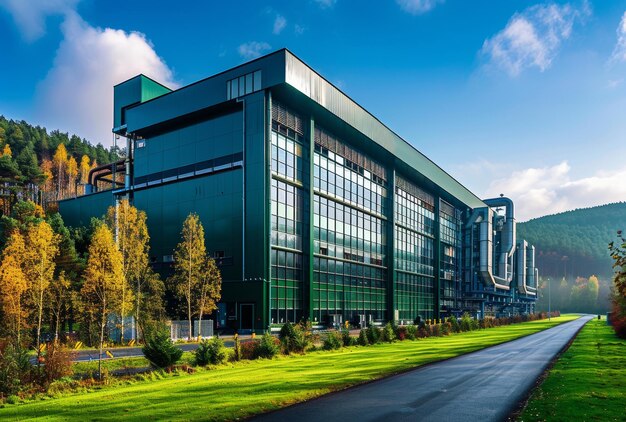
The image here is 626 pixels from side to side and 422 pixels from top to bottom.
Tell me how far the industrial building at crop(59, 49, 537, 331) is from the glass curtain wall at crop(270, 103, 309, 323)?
0.17m

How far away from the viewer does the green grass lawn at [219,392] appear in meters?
15.3

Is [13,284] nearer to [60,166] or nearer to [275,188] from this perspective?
[275,188]

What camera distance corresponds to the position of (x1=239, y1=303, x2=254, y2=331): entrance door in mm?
50062

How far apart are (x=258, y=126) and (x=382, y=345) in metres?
25.5

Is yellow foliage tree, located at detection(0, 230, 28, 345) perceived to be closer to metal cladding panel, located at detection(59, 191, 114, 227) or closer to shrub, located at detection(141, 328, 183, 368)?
shrub, located at detection(141, 328, 183, 368)

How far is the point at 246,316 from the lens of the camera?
50.5m

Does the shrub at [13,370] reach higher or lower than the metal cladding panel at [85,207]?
lower

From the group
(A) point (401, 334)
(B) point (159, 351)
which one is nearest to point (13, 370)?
(B) point (159, 351)

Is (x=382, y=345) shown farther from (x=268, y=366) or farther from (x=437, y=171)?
(x=437, y=171)

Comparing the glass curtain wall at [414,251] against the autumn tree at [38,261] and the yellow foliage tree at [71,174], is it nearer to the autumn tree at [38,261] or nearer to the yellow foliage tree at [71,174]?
the autumn tree at [38,261]

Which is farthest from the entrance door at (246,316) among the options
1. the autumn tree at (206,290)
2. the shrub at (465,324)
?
the shrub at (465,324)

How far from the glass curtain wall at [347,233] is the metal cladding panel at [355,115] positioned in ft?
11.9

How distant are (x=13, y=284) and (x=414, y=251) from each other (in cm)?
6524

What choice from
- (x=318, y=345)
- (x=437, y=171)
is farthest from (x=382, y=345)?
(x=437, y=171)
